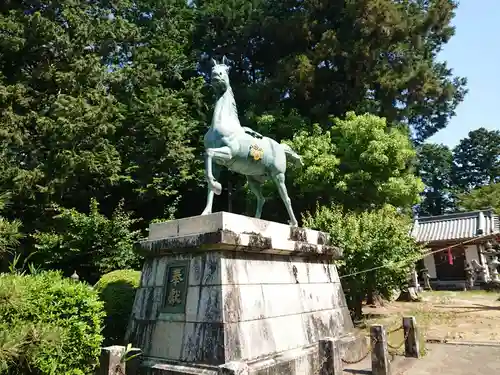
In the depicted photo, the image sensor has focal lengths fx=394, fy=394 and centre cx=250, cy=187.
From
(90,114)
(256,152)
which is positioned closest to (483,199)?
(90,114)

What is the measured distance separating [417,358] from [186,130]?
12978 mm

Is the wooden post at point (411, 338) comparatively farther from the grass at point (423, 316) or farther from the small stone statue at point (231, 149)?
→ the small stone statue at point (231, 149)

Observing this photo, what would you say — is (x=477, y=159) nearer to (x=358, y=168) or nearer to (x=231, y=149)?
(x=358, y=168)

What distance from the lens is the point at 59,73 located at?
15.0 meters

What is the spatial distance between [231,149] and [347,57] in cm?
1142

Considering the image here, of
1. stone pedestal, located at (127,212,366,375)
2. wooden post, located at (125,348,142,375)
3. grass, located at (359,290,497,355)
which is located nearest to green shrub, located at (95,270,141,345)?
stone pedestal, located at (127,212,366,375)

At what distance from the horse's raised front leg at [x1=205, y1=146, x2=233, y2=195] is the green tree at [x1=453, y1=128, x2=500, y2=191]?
140 feet

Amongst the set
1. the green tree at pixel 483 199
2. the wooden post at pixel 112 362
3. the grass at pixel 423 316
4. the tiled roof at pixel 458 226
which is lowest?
the wooden post at pixel 112 362

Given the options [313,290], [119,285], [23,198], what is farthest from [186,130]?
[313,290]

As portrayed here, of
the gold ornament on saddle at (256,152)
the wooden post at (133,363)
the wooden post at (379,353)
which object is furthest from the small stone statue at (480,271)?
the wooden post at (133,363)

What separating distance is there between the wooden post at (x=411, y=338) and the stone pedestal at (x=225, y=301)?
4.14 ft

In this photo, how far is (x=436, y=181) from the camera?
43562 mm

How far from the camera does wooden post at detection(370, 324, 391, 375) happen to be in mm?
6133

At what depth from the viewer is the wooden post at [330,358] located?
5.11 metres
